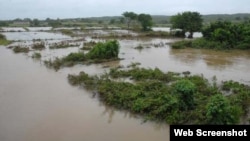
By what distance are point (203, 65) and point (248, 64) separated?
3.13 m

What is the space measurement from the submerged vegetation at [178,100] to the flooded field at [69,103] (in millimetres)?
474

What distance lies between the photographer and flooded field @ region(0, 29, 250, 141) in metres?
9.80

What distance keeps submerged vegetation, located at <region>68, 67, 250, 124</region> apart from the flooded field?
18.7 inches

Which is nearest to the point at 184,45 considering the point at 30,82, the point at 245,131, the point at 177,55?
the point at 177,55

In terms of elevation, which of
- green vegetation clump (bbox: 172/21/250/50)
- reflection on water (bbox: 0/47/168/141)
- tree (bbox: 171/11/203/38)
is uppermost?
tree (bbox: 171/11/203/38)

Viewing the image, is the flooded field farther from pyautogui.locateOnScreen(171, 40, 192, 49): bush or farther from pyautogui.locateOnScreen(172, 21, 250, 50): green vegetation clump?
pyautogui.locateOnScreen(171, 40, 192, 49): bush

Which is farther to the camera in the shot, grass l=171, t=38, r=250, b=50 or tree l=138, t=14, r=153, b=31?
tree l=138, t=14, r=153, b=31

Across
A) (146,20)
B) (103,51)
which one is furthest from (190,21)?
(103,51)

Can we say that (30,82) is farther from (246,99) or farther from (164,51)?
(164,51)

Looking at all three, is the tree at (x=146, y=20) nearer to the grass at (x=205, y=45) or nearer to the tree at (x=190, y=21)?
the tree at (x=190, y=21)

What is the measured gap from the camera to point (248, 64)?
20375 millimetres

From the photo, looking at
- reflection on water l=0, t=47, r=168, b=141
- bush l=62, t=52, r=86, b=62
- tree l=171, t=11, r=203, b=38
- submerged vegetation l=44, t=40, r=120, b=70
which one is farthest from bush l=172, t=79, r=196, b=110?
tree l=171, t=11, r=203, b=38

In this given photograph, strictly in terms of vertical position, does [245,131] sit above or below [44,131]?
above

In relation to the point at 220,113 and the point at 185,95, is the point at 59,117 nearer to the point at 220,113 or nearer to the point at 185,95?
the point at 185,95
